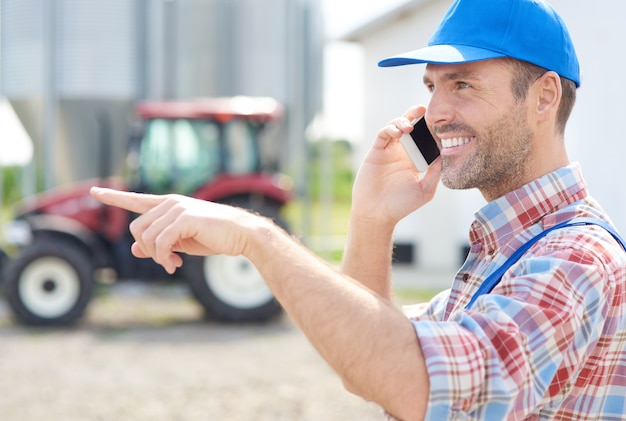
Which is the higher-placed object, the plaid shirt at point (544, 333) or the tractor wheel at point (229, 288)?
the plaid shirt at point (544, 333)

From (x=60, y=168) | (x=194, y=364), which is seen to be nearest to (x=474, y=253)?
(x=194, y=364)

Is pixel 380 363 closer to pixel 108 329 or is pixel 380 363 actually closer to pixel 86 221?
pixel 108 329

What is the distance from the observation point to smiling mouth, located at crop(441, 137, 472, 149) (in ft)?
4.64

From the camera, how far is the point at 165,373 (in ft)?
19.1

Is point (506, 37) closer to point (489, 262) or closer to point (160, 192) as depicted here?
point (489, 262)

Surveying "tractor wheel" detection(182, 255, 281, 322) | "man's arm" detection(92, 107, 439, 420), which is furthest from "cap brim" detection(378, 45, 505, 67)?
"tractor wheel" detection(182, 255, 281, 322)

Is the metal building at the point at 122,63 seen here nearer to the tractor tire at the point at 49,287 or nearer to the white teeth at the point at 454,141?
the tractor tire at the point at 49,287

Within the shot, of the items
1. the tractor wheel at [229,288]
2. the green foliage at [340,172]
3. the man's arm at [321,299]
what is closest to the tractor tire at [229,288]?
the tractor wheel at [229,288]

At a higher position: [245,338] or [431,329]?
[431,329]

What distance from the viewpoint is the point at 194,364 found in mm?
6070

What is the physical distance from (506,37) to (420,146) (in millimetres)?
Result: 424

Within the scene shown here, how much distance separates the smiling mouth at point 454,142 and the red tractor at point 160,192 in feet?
19.5

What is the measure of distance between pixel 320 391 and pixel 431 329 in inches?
173

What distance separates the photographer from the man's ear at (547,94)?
54.3 inches
